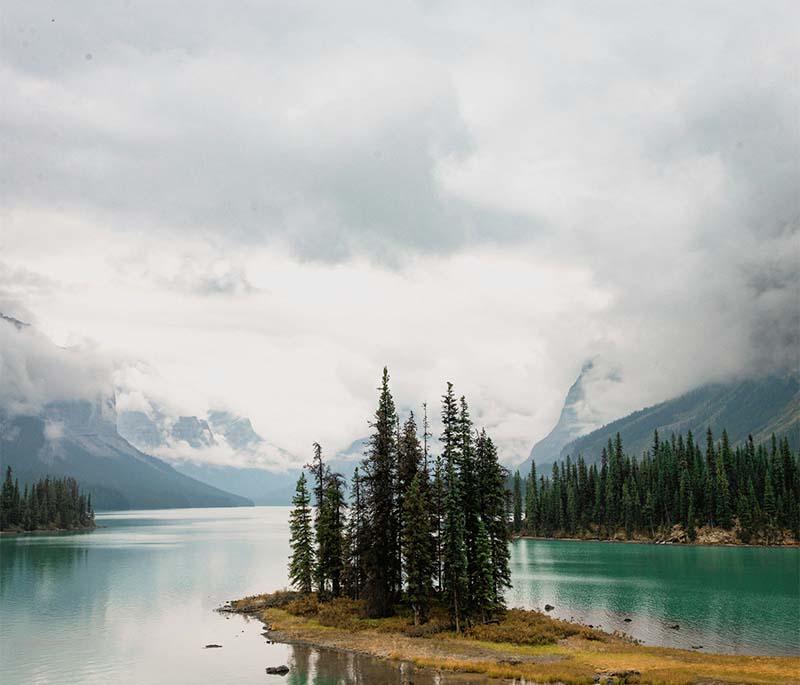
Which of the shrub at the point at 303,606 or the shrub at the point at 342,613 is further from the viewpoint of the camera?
the shrub at the point at 303,606

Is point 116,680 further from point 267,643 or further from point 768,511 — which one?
point 768,511

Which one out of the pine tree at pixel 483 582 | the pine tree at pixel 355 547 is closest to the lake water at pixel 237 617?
the pine tree at pixel 355 547

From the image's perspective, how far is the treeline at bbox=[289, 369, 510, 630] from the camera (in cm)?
6384

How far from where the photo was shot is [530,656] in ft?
174

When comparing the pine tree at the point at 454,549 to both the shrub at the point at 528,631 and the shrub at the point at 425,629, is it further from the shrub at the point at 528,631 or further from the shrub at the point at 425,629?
the shrub at the point at 528,631

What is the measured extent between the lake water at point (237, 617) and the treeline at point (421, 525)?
11.9 metres

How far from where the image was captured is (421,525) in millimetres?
64375

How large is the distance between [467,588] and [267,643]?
18.6 metres

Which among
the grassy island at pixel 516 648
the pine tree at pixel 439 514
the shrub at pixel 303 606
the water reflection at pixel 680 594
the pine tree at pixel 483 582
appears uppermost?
the pine tree at pixel 439 514

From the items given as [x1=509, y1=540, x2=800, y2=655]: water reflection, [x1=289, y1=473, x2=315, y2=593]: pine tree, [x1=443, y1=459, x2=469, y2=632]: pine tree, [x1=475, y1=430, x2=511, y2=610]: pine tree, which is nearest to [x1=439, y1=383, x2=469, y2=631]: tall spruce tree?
[x1=443, y1=459, x2=469, y2=632]: pine tree

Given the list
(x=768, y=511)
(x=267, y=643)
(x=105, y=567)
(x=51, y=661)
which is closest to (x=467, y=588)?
(x=267, y=643)

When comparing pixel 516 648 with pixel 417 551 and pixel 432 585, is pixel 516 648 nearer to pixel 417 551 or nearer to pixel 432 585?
pixel 417 551

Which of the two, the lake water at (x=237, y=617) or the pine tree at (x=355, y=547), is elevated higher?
the pine tree at (x=355, y=547)

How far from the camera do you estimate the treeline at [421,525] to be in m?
63.8
